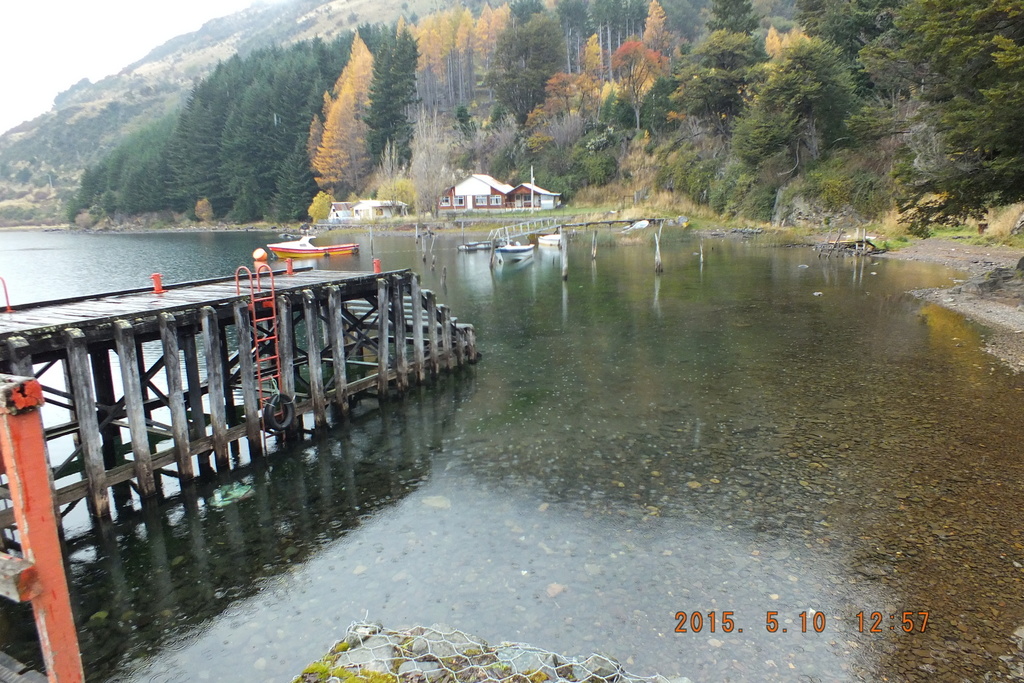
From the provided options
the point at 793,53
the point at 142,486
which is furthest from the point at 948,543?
the point at 793,53

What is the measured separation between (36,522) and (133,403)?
25.2ft

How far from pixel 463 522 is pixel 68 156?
23234 centimetres

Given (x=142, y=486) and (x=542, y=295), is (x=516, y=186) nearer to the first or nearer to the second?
(x=542, y=295)

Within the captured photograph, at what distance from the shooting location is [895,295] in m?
30.0

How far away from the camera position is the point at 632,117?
307ft

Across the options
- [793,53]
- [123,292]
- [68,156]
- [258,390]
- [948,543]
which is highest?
[68,156]

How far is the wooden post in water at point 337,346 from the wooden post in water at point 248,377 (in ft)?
7.85

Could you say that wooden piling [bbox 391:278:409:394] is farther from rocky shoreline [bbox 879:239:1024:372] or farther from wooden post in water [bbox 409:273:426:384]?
rocky shoreline [bbox 879:239:1024:372]

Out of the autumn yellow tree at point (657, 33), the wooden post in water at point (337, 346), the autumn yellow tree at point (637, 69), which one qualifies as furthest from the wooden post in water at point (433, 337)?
the autumn yellow tree at point (657, 33)

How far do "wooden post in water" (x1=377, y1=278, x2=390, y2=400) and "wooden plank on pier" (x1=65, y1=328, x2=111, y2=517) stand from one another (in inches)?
294

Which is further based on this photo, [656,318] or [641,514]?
[656,318]

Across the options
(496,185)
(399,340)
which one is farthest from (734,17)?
(399,340)

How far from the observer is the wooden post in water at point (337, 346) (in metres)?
15.7

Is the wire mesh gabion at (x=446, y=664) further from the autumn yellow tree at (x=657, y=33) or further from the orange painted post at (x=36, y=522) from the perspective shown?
the autumn yellow tree at (x=657, y=33)
